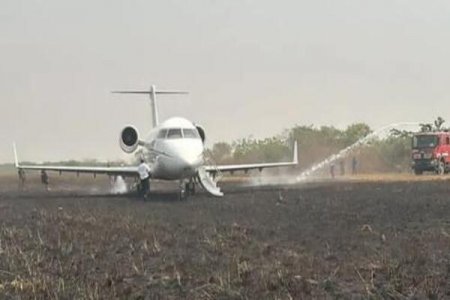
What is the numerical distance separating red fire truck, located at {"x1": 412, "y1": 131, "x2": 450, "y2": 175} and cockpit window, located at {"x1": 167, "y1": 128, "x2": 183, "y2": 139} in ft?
94.6

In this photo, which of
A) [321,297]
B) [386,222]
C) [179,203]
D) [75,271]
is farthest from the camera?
[179,203]

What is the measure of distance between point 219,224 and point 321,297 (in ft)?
33.5

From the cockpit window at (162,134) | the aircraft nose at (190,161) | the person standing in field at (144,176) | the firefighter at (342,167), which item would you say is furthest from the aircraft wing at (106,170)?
the firefighter at (342,167)

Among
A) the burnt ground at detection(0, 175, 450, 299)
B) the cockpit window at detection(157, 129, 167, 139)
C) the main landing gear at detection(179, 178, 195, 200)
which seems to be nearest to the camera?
the burnt ground at detection(0, 175, 450, 299)

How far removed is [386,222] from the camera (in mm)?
18656

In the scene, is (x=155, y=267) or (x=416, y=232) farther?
(x=416, y=232)

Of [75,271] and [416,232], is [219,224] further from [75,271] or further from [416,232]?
[75,271]

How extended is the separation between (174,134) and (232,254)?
2082cm

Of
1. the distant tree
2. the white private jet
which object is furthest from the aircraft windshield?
the distant tree

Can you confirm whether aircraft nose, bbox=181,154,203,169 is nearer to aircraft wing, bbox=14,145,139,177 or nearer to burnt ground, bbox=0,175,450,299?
aircraft wing, bbox=14,145,139,177

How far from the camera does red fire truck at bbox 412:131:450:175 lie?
5716cm

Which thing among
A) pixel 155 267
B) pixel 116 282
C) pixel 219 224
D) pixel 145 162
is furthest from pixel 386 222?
pixel 145 162

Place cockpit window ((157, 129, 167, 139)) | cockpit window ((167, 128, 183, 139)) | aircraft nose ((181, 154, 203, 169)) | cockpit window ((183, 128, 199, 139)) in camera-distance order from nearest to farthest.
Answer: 1. aircraft nose ((181, 154, 203, 169))
2. cockpit window ((167, 128, 183, 139))
3. cockpit window ((183, 128, 199, 139))
4. cockpit window ((157, 129, 167, 139))

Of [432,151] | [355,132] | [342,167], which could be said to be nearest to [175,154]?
[432,151]
